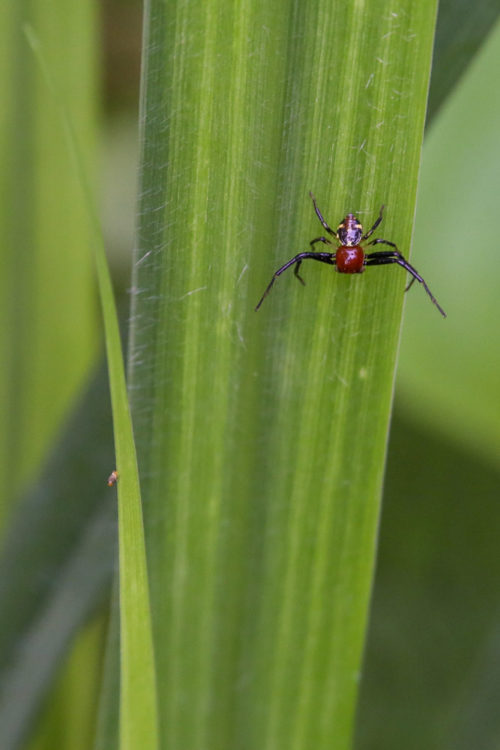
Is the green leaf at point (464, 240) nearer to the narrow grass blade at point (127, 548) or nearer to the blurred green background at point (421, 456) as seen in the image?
the blurred green background at point (421, 456)

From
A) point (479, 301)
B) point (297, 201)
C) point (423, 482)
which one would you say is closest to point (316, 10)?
point (297, 201)

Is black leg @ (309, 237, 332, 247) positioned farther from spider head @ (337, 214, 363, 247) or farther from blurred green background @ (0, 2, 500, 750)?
blurred green background @ (0, 2, 500, 750)

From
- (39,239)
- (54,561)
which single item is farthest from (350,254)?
(39,239)

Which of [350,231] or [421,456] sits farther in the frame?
[421,456]

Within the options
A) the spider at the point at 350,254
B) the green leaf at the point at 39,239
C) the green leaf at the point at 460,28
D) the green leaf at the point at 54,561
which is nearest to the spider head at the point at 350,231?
the spider at the point at 350,254

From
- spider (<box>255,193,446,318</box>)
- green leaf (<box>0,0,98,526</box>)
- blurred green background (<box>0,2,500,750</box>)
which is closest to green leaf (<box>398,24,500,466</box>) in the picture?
blurred green background (<box>0,2,500,750</box>)

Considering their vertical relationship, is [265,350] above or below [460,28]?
below

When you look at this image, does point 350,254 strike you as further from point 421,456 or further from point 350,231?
point 421,456
